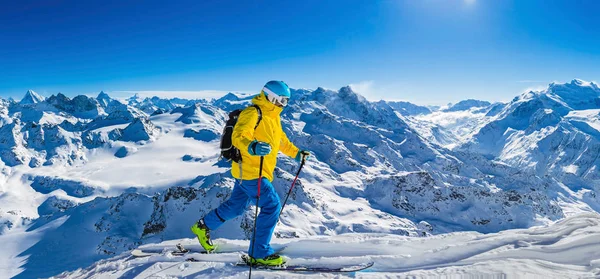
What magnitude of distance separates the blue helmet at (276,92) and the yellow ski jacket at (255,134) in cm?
8

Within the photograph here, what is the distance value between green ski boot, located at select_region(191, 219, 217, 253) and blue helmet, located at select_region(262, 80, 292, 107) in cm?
306

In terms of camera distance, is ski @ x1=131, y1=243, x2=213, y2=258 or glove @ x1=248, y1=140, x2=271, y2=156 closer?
glove @ x1=248, y1=140, x2=271, y2=156

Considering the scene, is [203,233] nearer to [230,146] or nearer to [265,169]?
[265,169]

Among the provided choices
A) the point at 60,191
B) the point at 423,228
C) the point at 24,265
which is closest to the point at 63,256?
the point at 24,265

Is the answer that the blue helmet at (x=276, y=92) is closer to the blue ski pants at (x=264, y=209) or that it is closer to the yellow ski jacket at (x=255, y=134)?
the yellow ski jacket at (x=255, y=134)

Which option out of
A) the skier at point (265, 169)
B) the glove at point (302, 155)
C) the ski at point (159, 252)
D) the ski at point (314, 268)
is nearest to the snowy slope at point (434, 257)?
the ski at point (314, 268)

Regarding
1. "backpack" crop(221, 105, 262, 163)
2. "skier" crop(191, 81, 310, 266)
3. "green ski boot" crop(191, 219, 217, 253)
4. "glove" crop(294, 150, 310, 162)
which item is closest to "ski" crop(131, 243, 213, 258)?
"green ski boot" crop(191, 219, 217, 253)

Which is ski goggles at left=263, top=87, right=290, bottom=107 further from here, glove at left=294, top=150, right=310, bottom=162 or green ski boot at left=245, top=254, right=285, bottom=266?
green ski boot at left=245, top=254, right=285, bottom=266

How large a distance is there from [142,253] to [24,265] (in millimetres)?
80581

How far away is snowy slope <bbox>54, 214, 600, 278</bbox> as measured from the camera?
5273 mm

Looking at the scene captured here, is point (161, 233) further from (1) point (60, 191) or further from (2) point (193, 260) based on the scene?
(1) point (60, 191)

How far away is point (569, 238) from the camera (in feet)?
19.7

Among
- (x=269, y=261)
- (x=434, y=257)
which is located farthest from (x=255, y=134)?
(x=434, y=257)

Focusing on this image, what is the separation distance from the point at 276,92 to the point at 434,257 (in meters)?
4.14
